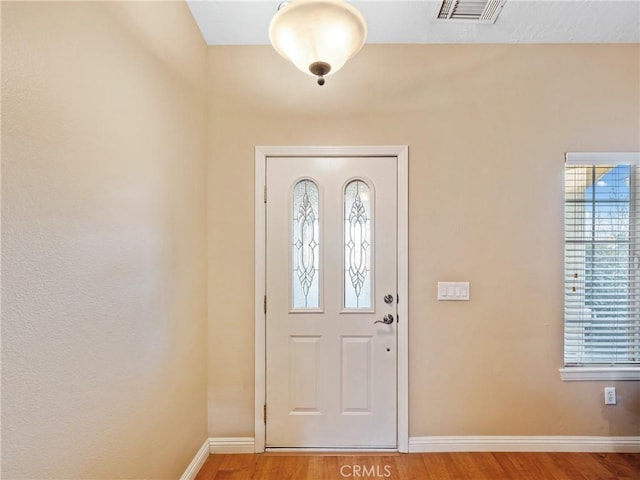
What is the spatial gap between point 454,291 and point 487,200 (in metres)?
0.66

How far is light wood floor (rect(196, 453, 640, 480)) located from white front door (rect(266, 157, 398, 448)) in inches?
4.7

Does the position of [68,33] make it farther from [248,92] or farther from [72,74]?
[248,92]

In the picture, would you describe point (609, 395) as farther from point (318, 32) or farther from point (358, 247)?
point (318, 32)

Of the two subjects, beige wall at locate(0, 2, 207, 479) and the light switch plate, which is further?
the light switch plate

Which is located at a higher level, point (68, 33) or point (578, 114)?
point (578, 114)

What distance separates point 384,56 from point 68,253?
2188mm

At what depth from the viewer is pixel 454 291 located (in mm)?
2225

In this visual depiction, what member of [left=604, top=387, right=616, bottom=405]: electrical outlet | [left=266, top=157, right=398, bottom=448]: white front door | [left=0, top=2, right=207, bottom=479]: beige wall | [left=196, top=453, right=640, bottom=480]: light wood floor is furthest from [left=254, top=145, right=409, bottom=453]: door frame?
[left=604, top=387, right=616, bottom=405]: electrical outlet

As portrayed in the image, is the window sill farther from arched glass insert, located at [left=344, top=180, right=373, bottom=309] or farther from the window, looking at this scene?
arched glass insert, located at [left=344, top=180, right=373, bottom=309]

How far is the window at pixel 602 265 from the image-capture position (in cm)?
223

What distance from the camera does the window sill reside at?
2.21 metres

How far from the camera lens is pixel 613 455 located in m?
2.18

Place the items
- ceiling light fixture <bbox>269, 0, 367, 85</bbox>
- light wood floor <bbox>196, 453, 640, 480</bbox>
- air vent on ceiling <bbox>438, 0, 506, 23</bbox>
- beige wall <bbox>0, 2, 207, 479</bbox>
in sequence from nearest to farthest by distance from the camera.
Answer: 1. beige wall <bbox>0, 2, 207, 479</bbox>
2. ceiling light fixture <bbox>269, 0, 367, 85</bbox>
3. air vent on ceiling <bbox>438, 0, 506, 23</bbox>
4. light wood floor <bbox>196, 453, 640, 480</bbox>

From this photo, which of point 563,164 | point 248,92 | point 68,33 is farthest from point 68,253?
point 563,164
